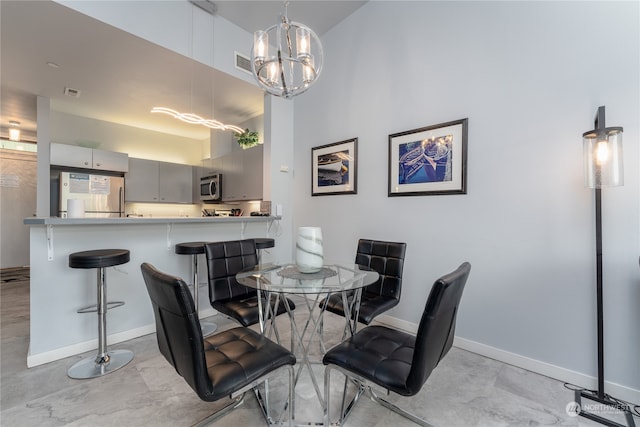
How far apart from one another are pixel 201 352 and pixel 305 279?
73cm

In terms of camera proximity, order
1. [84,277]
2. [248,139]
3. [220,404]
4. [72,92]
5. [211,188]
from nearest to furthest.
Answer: [220,404] → [84,277] → [72,92] → [248,139] → [211,188]

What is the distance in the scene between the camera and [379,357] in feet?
4.41

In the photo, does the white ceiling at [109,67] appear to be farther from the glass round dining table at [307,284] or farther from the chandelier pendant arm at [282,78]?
the glass round dining table at [307,284]

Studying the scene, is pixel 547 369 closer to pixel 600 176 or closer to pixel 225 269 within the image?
pixel 600 176

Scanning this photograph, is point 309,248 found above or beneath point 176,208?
beneath

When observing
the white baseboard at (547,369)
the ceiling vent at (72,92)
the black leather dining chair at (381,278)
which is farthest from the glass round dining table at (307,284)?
the ceiling vent at (72,92)

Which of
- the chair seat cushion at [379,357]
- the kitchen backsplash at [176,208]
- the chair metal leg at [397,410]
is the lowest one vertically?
the chair metal leg at [397,410]

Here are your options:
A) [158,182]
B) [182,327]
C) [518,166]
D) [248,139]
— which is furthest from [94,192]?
[518,166]

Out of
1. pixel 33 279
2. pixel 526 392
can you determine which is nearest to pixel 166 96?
pixel 33 279

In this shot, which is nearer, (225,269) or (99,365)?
(99,365)

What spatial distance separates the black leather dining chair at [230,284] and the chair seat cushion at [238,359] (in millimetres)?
344

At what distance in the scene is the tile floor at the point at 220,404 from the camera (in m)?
1.52

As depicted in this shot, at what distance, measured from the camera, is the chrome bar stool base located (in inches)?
76.1

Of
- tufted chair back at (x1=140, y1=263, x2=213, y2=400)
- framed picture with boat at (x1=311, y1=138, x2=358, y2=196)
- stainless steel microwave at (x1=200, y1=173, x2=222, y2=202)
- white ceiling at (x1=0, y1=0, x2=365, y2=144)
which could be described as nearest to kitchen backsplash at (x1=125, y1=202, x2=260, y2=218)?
stainless steel microwave at (x1=200, y1=173, x2=222, y2=202)
